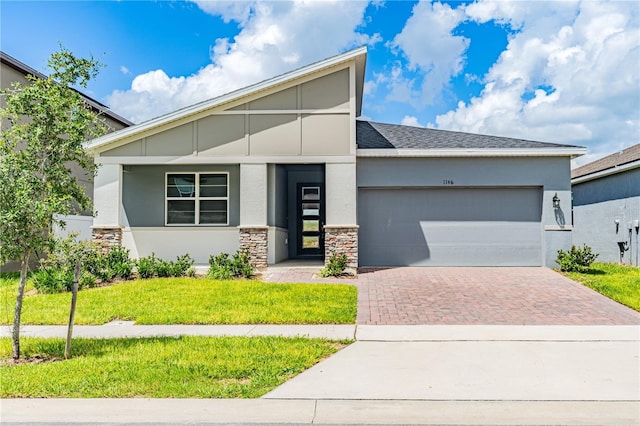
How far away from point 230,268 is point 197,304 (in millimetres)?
3511

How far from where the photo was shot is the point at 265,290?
11.7m

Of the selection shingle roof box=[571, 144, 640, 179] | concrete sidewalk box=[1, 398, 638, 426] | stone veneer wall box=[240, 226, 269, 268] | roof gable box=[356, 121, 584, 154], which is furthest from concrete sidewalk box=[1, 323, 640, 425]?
shingle roof box=[571, 144, 640, 179]

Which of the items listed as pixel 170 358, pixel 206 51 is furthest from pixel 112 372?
pixel 206 51

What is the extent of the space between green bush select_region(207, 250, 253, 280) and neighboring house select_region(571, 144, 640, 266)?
12.5 meters

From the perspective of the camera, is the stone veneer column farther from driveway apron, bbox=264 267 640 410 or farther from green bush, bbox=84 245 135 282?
driveway apron, bbox=264 267 640 410

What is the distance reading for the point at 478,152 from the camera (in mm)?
15477

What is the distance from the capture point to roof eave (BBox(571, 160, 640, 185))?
1609 centimetres

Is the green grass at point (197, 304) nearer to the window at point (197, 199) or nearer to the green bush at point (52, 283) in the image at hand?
the green bush at point (52, 283)

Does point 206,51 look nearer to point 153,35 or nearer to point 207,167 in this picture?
point 153,35

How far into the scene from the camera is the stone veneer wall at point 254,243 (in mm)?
14906

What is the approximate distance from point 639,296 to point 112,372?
10.7 meters

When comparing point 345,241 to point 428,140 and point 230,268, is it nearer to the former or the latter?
point 230,268

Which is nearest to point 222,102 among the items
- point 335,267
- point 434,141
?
point 335,267

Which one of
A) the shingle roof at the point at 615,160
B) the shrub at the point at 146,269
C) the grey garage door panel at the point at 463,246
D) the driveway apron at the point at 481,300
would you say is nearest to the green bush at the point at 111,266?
the shrub at the point at 146,269
